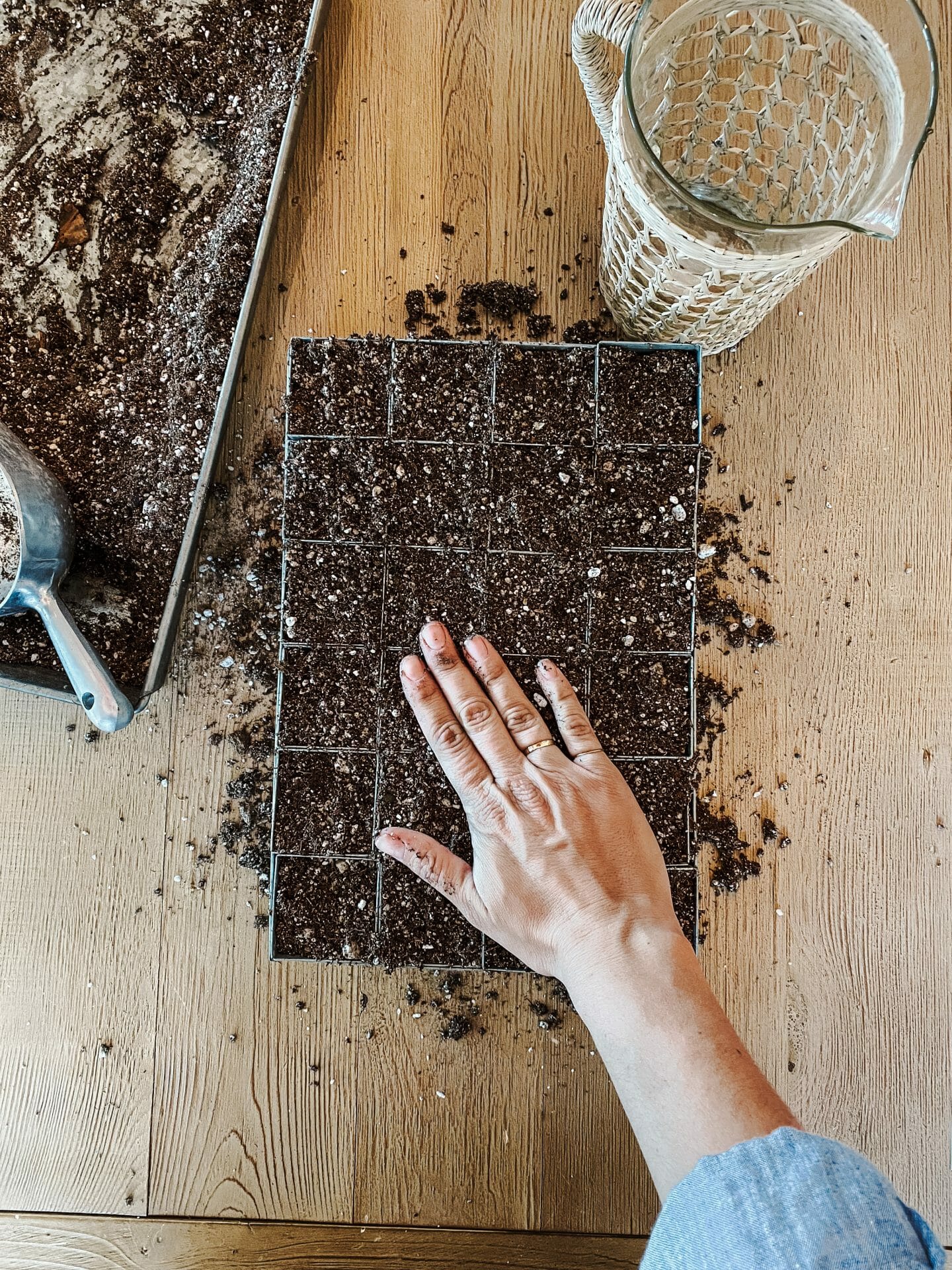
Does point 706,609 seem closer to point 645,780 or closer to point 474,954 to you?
point 645,780

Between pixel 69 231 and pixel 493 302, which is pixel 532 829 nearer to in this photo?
pixel 493 302

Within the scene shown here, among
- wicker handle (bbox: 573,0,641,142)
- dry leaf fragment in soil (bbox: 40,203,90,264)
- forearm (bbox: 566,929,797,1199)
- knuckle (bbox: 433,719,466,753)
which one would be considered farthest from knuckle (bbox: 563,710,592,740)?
dry leaf fragment in soil (bbox: 40,203,90,264)

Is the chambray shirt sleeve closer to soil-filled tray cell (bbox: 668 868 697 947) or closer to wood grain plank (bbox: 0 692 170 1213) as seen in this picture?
soil-filled tray cell (bbox: 668 868 697 947)

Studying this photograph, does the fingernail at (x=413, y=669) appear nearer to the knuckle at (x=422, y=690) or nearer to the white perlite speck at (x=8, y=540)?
the knuckle at (x=422, y=690)

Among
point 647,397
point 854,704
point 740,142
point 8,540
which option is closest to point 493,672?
point 647,397

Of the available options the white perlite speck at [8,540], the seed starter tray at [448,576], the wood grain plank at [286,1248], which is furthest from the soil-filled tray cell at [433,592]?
the wood grain plank at [286,1248]

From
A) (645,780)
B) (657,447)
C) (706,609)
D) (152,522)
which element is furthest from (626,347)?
(152,522)
